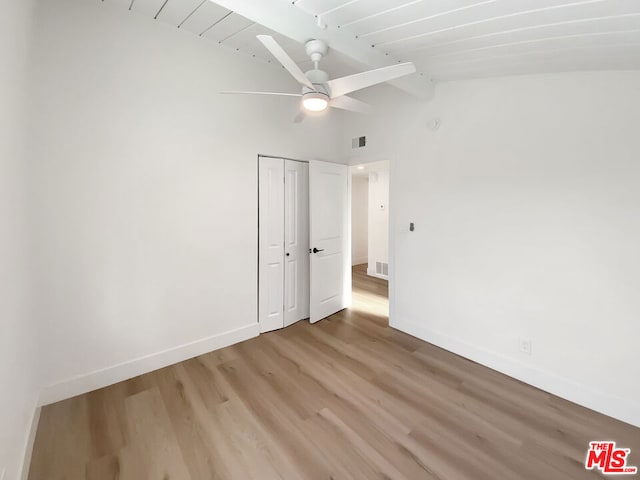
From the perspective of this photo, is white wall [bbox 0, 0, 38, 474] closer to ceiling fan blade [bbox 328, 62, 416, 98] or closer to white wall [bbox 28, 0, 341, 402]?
white wall [bbox 28, 0, 341, 402]

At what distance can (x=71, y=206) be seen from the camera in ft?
7.00

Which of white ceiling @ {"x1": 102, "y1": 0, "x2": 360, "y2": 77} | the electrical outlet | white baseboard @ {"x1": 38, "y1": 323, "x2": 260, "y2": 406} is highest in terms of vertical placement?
white ceiling @ {"x1": 102, "y1": 0, "x2": 360, "y2": 77}

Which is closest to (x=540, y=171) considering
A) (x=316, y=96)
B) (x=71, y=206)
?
(x=316, y=96)

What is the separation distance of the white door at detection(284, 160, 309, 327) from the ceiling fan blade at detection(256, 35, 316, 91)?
5.31 feet

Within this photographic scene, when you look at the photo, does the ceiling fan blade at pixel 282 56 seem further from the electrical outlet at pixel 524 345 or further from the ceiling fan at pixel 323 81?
the electrical outlet at pixel 524 345

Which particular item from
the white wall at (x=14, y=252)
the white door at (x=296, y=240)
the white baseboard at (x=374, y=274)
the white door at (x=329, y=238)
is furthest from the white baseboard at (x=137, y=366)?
the white baseboard at (x=374, y=274)

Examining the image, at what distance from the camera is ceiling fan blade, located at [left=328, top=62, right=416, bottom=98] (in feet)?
5.42

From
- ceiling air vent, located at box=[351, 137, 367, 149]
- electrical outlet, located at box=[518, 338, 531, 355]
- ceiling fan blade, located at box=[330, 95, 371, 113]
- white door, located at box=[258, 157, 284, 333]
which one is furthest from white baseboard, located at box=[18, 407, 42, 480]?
ceiling air vent, located at box=[351, 137, 367, 149]

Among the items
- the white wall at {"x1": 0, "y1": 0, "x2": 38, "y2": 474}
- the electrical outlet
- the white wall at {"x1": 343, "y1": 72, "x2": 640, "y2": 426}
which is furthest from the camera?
the electrical outlet

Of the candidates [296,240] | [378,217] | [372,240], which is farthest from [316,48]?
[372,240]

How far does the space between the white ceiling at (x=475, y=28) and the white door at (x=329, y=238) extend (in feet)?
5.22

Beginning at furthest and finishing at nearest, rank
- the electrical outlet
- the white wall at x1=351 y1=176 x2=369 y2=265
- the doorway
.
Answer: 1. the white wall at x1=351 y1=176 x2=369 y2=265
2. the doorway
3. the electrical outlet

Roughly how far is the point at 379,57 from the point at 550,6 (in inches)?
43.6

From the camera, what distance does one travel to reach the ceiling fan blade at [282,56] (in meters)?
1.49
